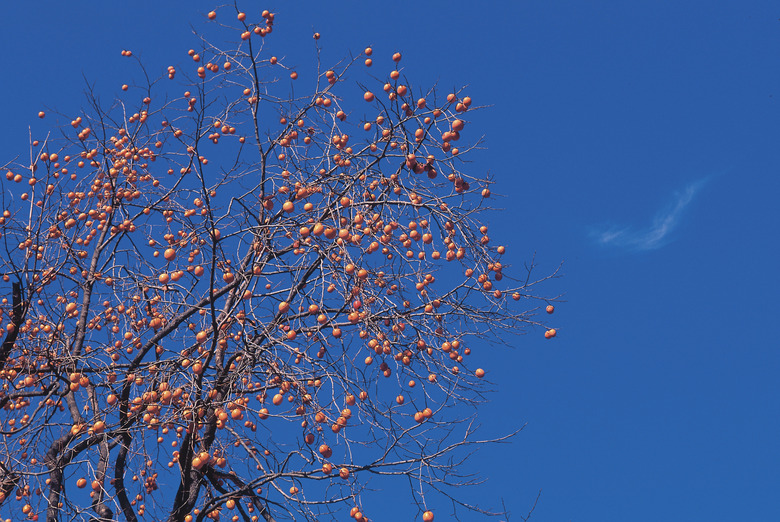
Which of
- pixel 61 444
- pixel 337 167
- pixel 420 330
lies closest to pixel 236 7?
pixel 337 167

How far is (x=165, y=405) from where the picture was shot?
187 inches

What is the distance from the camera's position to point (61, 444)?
19.4ft

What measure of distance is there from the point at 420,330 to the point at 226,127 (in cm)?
296

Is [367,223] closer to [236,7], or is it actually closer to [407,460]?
[407,460]

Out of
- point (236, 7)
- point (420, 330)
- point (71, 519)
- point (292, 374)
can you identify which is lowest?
point (71, 519)

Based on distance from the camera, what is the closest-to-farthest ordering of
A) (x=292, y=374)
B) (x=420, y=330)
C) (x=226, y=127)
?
(x=292, y=374), (x=420, y=330), (x=226, y=127)

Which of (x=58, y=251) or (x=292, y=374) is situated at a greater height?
(x=58, y=251)

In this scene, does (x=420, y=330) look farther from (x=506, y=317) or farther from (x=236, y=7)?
(x=236, y=7)

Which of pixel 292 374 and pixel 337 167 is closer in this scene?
pixel 292 374

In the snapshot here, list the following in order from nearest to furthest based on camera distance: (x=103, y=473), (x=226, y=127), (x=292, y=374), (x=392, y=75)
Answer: (x=292, y=374) → (x=392, y=75) → (x=103, y=473) → (x=226, y=127)

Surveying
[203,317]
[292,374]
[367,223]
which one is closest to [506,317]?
[367,223]

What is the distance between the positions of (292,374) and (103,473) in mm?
2369

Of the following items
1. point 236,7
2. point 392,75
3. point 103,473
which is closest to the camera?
point 392,75

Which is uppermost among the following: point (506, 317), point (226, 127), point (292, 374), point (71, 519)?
point (226, 127)
